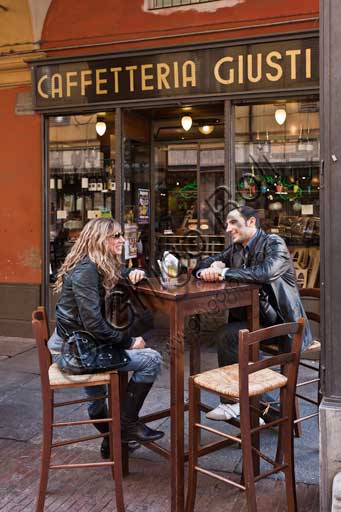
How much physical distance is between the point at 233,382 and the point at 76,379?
90cm

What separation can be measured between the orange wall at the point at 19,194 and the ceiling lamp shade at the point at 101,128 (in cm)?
77

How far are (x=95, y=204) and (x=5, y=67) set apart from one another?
2118mm

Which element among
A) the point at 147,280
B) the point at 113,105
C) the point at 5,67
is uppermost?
the point at 5,67

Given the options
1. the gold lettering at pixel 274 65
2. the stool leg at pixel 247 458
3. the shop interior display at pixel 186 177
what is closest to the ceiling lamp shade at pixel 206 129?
the shop interior display at pixel 186 177

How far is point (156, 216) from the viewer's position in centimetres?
830

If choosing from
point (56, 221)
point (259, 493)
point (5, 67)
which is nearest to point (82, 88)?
point (5, 67)

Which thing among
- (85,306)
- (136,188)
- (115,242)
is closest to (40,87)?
(136,188)

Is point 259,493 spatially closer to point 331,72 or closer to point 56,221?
point 331,72

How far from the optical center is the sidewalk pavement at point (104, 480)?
11.0 ft

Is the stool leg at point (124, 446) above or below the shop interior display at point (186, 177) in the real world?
below

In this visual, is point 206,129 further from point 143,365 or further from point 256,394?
point 256,394

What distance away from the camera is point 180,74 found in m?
6.74

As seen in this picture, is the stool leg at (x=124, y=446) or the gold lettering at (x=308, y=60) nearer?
the stool leg at (x=124, y=446)

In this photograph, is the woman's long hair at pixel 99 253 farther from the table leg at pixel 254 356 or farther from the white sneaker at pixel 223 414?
the white sneaker at pixel 223 414
